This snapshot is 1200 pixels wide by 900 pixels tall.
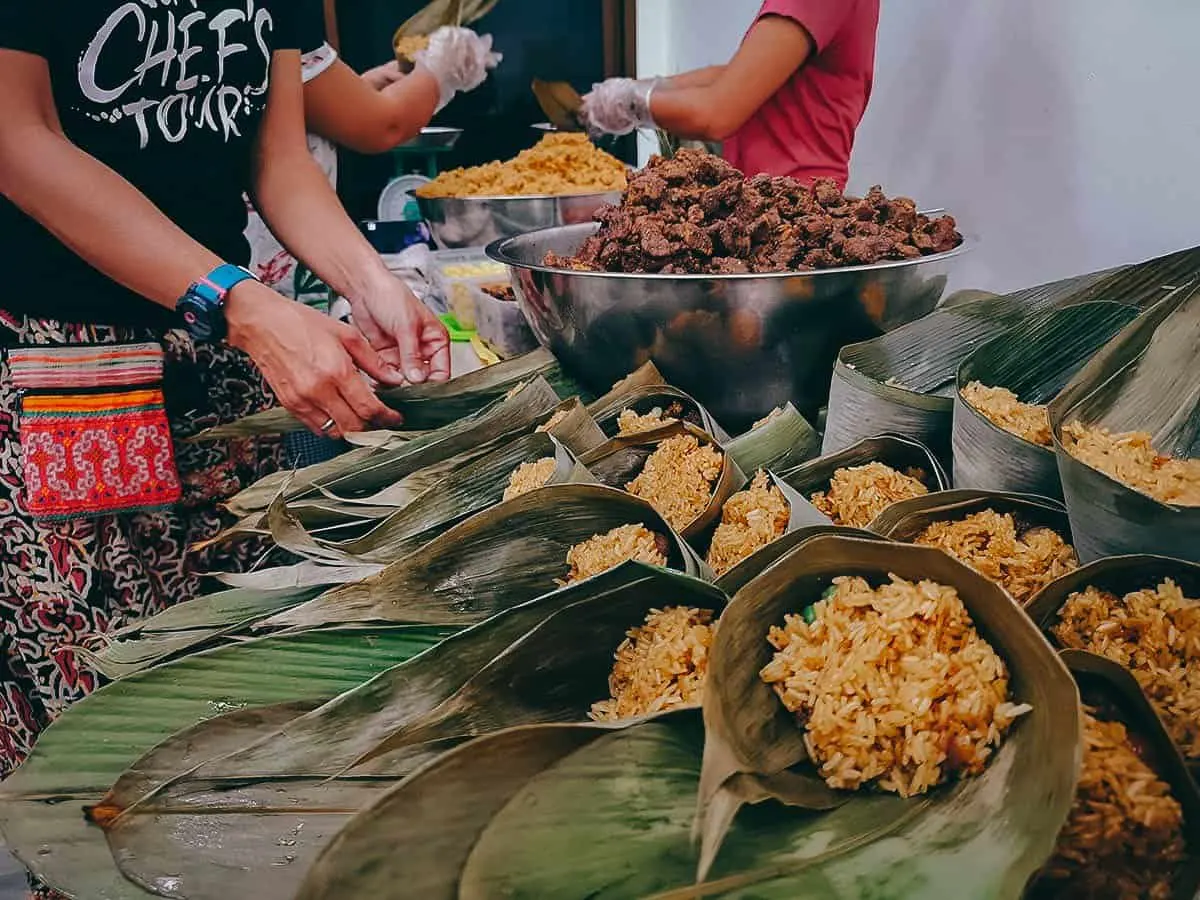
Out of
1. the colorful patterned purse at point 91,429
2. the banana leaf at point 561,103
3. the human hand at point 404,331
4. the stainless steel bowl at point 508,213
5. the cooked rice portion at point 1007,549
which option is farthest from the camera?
the banana leaf at point 561,103

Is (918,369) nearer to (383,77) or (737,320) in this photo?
(737,320)

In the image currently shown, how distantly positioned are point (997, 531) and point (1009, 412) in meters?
0.15

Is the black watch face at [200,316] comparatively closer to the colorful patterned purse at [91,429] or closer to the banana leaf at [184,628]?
the colorful patterned purse at [91,429]

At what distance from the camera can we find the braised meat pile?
46.7 inches

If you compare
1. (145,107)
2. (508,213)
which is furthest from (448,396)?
(508,213)

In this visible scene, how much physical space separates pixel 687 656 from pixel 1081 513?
32 cm

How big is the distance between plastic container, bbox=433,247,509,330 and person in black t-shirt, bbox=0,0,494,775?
0.23 metres

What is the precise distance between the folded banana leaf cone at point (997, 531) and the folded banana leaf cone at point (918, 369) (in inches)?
7.1

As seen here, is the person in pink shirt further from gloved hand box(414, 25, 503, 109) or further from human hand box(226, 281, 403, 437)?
human hand box(226, 281, 403, 437)

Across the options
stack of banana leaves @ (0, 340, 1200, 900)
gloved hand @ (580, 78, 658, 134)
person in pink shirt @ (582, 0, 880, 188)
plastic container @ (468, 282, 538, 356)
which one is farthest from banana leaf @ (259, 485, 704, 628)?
gloved hand @ (580, 78, 658, 134)

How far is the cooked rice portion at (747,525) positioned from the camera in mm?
843

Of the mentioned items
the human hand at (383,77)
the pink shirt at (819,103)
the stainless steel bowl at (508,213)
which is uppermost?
the human hand at (383,77)

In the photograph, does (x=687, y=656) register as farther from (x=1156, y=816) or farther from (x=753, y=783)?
(x=1156, y=816)

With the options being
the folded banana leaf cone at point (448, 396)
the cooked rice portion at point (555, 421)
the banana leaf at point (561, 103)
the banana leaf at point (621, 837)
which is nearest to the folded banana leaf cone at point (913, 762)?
the banana leaf at point (621, 837)
